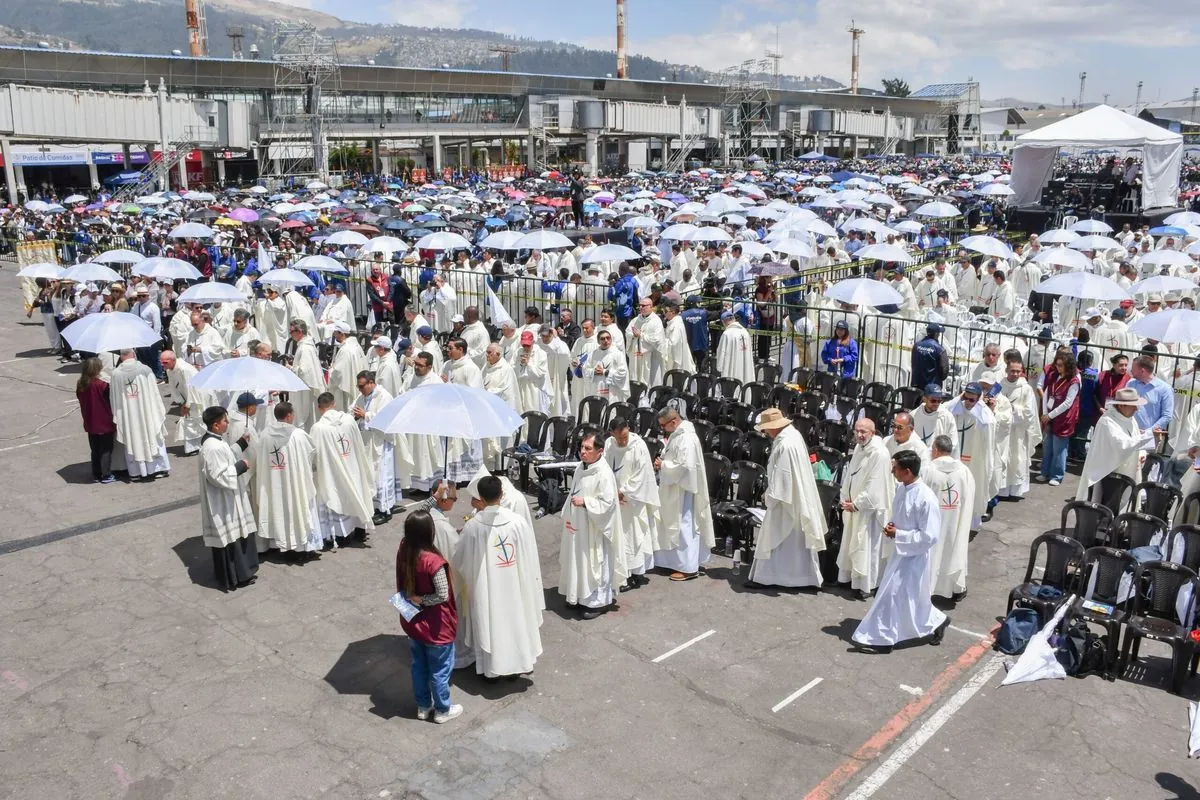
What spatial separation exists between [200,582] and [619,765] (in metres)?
4.77

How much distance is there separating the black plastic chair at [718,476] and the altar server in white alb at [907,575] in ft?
8.21

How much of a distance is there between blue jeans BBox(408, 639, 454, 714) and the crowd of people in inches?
0.9

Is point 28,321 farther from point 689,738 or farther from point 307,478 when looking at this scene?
point 689,738

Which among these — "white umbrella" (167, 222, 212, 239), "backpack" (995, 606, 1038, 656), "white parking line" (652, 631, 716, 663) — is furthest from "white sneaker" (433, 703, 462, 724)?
"white umbrella" (167, 222, 212, 239)

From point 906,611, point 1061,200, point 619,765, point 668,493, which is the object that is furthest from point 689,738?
point 1061,200

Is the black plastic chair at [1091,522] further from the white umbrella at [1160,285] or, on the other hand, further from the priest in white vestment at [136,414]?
the priest in white vestment at [136,414]

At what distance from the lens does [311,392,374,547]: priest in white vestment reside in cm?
→ 970

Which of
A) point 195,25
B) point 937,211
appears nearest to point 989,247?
point 937,211

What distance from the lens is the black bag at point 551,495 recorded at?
35.6ft

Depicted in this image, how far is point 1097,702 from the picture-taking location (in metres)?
7.12

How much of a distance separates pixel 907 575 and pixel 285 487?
5.65m

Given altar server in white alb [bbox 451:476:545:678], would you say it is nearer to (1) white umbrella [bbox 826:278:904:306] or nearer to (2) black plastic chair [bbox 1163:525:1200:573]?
(2) black plastic chair [bbox 1163:525:1200:573]

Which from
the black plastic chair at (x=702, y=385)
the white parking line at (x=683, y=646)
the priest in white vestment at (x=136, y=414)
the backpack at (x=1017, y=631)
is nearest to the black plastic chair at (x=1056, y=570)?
the backpack at (x=1017, y=631)

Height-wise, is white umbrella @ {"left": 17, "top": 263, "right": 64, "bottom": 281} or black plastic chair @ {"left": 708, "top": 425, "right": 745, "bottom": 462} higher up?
white umbrella @ {"left": 17, "top": 263, "right": 64, "bottom": 281}
